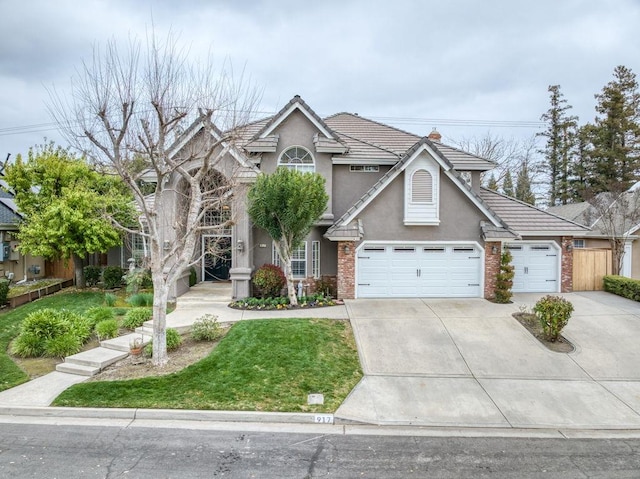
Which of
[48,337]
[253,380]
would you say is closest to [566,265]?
[253,380]

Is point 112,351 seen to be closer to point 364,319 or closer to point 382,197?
point 364,319

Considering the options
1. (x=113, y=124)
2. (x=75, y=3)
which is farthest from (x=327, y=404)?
(x=75, y=3)

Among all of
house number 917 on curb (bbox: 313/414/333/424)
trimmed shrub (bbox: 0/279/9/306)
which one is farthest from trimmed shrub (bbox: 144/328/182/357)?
trimmed shrub (bbox: 0/279/9/306)

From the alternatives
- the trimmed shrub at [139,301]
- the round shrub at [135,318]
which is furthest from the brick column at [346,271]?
the trimmed shrub at [139,301]

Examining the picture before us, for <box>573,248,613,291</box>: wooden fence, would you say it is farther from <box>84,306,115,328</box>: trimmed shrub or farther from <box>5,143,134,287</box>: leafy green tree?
<box>5,143,134,287</box>: leafy green tree

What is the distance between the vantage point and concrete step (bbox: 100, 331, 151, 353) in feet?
30.6

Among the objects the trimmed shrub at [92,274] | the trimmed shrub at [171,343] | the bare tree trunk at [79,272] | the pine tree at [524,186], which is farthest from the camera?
the pine tree at [524,186]

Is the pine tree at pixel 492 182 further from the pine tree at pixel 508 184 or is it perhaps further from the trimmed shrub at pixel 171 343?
the trimmed shrub at pixel 171 343

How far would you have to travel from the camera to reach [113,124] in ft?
28.0

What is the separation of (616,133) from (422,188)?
95.4ft

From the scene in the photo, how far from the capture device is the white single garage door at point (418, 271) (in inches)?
535

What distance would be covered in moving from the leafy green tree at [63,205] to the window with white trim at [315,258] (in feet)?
25.3

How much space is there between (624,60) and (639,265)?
848 inches

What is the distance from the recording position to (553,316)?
971 centimetres
